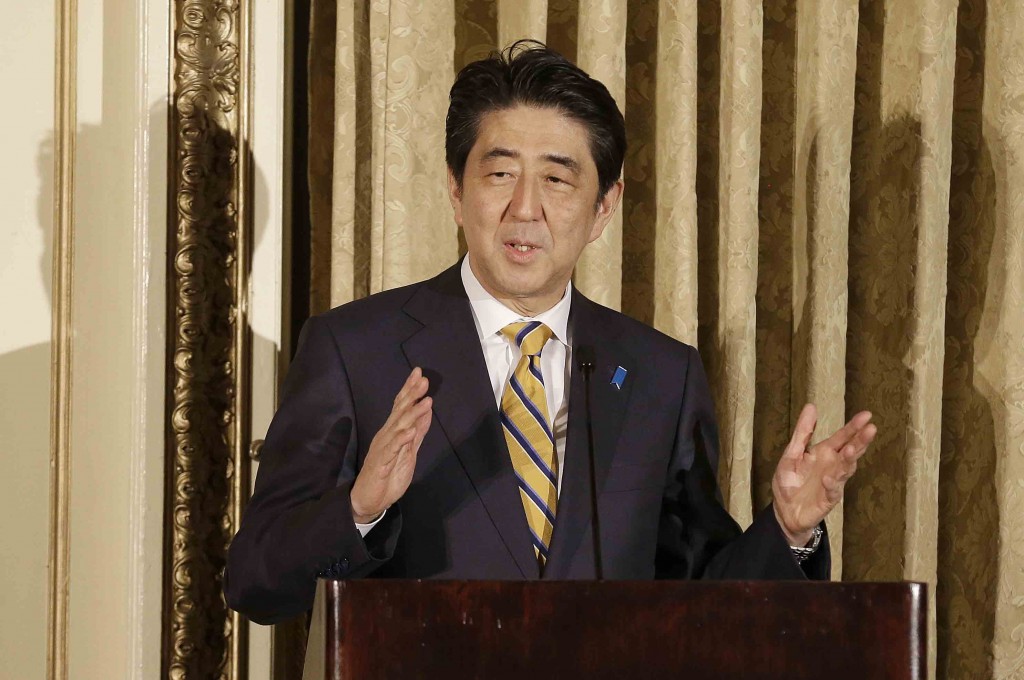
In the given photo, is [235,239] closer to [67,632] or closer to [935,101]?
[67,632]

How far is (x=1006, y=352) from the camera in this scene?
248 centimetres

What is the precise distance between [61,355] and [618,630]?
152 cm

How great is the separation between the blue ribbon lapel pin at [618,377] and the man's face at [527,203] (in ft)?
0.46

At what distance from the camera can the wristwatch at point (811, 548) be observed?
1675 millimetres

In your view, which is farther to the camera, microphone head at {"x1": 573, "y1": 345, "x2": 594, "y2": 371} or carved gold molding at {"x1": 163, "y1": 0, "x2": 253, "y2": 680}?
carved gold molding at {"x1": 163, "y1": 0, "x2": 253, "y2": 680}

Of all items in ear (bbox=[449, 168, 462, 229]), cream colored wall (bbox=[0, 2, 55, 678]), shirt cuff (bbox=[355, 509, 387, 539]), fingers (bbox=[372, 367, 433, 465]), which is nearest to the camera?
fingers (bbox=[372, 367, 433, 465])

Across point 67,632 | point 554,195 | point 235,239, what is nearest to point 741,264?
point 554,195

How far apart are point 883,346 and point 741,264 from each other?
34 cm

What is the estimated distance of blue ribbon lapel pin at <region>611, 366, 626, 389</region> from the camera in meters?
1.84

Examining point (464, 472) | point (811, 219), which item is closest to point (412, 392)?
point (464, 472)

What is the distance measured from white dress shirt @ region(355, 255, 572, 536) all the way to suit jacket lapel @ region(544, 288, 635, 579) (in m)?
0.03

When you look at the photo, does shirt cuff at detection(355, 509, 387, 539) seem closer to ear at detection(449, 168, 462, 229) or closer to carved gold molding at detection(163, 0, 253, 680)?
ear at detection(449, 168, 462, 229)

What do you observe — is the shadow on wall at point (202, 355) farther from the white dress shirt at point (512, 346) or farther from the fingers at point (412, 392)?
the fingers at point (412, 392)

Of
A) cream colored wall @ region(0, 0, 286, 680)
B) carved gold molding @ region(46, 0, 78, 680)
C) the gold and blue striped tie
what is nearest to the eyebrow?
the gold and blue striped tie
